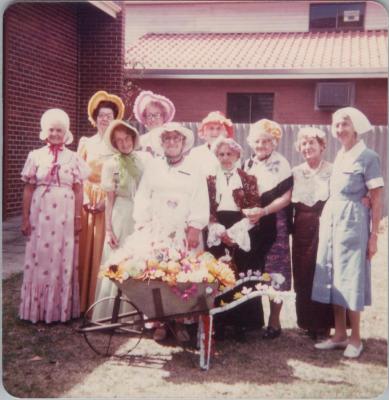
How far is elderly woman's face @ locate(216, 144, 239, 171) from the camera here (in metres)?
4.14

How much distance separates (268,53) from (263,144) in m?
9.52

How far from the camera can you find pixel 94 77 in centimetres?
978

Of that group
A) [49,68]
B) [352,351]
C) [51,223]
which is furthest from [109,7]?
[352,351]

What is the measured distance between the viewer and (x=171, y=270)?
11.9 ft

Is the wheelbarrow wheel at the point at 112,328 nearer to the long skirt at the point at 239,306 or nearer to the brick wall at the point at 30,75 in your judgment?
the long skirt at the point at 239,306

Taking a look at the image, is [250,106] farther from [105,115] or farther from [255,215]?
[255,215]

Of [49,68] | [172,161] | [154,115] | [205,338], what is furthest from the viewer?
[49,68]

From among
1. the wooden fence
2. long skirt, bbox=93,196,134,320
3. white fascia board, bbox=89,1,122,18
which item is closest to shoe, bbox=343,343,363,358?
long skirt, bbox=93,196,134,320

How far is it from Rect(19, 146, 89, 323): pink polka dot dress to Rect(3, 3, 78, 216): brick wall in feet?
11.3

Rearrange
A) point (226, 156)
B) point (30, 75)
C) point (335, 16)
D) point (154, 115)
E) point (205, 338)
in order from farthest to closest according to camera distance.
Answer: point (335, 16) → point (30, 75) → point (154, 115) → point (226, 156) → point (205, 338)

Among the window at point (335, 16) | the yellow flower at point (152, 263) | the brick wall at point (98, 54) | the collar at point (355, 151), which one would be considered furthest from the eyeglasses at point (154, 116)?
the window at point (335, 16)

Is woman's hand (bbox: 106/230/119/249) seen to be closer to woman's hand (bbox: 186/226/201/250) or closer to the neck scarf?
the neck scarf

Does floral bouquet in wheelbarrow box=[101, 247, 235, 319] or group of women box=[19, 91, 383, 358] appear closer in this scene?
floral bouquet in wheelbarrow box=[101, 247, 235, 319]

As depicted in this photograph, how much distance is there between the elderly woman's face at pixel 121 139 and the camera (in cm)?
439
